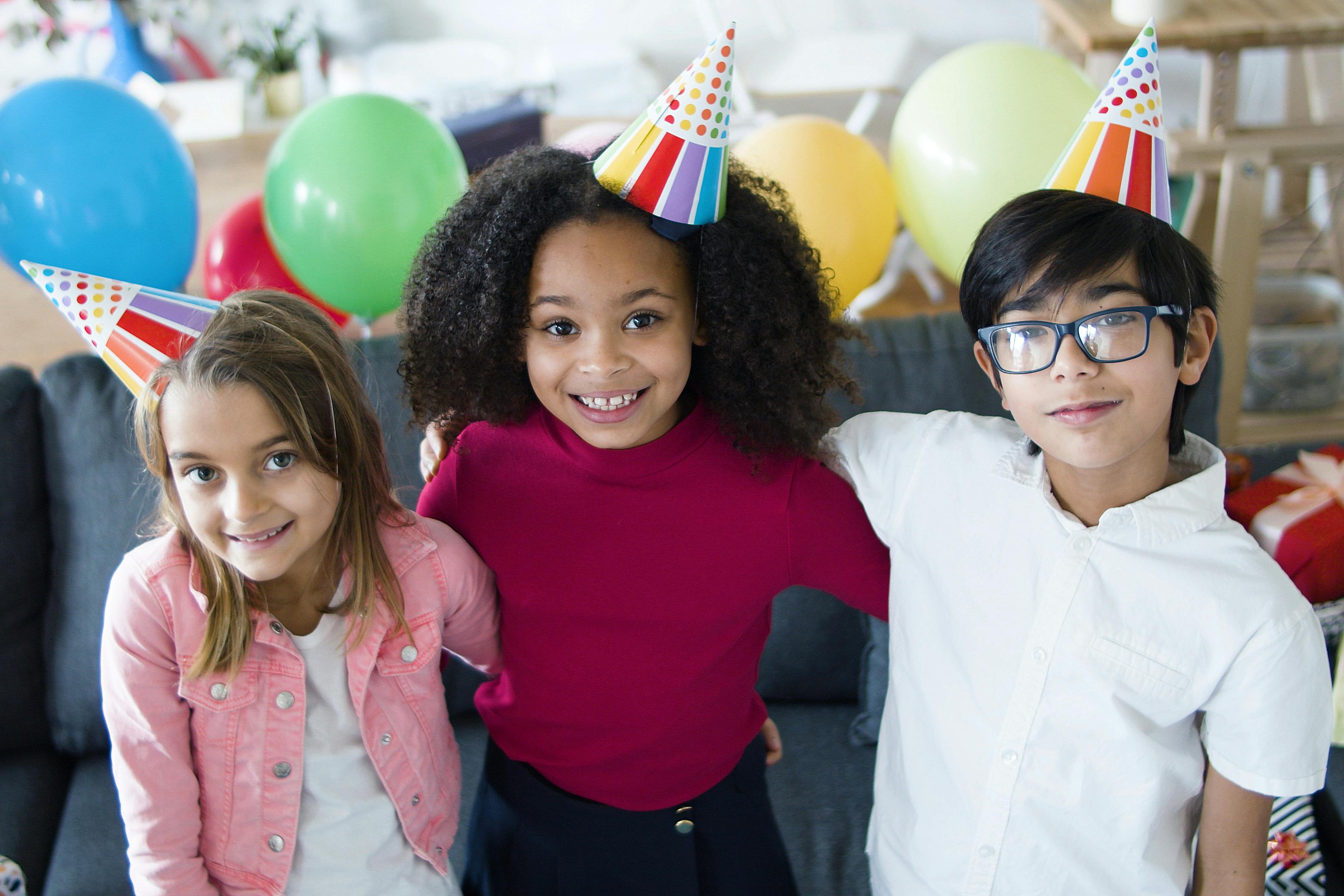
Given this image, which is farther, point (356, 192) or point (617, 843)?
point (356, 192)

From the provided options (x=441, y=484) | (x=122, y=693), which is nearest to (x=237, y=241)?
(x=441, y=484)

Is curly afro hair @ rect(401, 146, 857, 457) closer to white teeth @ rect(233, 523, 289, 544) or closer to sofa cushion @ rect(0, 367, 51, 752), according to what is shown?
white teeth @ rect(233, 523, 289, 544)

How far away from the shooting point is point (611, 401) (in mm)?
1083

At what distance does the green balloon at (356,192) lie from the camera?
1.84 m

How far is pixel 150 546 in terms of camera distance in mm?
1093

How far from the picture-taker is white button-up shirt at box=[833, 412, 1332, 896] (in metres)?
0.96

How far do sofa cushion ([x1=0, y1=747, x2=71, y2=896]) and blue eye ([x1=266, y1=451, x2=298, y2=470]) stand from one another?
34.1 inches

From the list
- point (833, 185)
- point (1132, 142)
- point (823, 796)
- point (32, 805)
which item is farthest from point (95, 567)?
point (1132, 142)

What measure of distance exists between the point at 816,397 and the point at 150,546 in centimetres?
73

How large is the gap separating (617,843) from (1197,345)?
82cm

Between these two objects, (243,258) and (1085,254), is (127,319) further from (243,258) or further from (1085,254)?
(243,258)

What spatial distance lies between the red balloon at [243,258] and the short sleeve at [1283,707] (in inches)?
68.4

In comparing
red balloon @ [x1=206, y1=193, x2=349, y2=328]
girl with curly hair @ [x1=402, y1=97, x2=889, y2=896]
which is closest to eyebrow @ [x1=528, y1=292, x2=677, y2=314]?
girl with curly hair @ [x1=402, y1=97, x2=889, y2=896]

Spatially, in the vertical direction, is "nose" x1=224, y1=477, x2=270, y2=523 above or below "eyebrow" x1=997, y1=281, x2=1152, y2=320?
below
